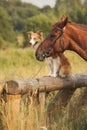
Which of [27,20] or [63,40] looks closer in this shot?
[63,40]

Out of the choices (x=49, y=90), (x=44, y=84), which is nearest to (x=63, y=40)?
(x=44, y=84)

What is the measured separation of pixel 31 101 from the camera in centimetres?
759

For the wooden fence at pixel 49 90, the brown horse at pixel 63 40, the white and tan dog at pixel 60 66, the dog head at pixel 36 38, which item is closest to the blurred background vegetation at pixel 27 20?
the dog head at pixel 36 38

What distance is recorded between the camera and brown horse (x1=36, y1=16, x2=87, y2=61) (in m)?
7.70

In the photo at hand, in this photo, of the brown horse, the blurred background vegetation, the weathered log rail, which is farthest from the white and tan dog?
the blurred background vegetation

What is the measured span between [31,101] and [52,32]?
1045 millimetres

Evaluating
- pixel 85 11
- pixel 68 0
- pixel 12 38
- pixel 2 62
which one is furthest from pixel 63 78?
pixel 68 0

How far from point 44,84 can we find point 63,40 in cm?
75

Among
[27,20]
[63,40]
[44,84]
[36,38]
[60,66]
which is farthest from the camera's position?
[27,20]

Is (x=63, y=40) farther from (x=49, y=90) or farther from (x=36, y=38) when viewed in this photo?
(x=36, y=38)

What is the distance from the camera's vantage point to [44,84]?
26.2ft

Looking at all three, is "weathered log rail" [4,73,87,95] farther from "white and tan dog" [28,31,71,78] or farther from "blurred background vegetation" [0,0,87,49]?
"blurred background vegetation" [0,0,87,49]

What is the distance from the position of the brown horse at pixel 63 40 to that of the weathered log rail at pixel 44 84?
40 cm

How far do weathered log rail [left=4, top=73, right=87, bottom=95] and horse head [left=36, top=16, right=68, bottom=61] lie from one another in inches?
15.5
